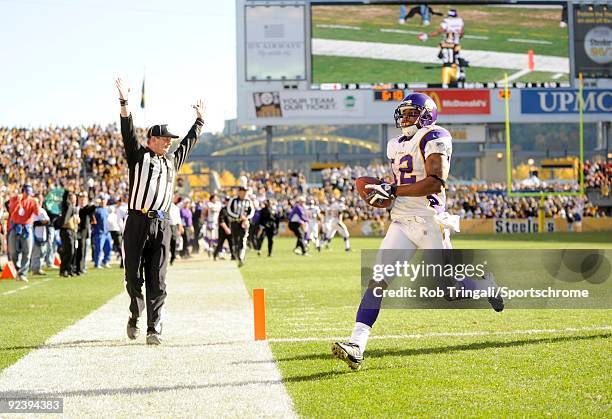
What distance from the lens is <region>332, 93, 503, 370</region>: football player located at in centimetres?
671

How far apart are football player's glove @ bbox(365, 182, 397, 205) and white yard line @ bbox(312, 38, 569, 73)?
141ft

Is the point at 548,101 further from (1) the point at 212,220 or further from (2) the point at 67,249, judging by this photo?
(2) the point at 67,249

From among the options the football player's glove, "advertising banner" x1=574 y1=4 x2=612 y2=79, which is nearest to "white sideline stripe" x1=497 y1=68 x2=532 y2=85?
"advertising banner" x1=574 y1=4 x2=612 y2=79

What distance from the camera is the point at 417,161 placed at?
22.6 ft

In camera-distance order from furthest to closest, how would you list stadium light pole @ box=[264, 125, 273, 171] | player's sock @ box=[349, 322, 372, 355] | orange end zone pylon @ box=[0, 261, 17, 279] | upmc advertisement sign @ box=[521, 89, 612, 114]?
stadium light pole @ box=[264, 125, 273, 171]
upmc advertisement sign @ box=[521, 89, 612, 114]
orange end zone pylon @ box=[0, 261, 17, 279]
player's sock @ box=[349, 322, 372, 355]

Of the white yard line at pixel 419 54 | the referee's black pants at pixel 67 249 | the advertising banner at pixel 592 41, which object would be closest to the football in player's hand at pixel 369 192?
the referee's black pants at pixel 67 249

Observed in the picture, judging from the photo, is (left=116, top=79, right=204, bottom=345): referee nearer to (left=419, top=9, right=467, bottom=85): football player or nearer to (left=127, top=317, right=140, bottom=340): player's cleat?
(left=127, top=317, right=140, bottom=340): player's cleat

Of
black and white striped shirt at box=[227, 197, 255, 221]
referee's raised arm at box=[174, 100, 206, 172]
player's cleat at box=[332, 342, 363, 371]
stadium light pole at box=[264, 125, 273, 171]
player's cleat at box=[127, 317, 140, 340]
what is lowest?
player's cleat at box=[127, 317, 140, 340]

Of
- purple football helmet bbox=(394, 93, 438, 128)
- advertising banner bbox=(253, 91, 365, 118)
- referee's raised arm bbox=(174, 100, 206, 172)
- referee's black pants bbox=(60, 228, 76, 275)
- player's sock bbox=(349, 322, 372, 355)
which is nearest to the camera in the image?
player's sock bbox=(349, 322, 372, 355)

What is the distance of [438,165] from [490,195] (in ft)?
147

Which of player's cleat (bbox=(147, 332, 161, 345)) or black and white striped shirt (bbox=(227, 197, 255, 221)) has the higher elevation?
black and white striped shirt (bbox=(227, 197, 255, 221))

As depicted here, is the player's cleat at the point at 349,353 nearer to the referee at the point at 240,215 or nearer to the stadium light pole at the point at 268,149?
the referee at the point at 240,215

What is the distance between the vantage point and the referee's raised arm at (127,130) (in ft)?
28.0

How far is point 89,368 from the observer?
714 centimetres
